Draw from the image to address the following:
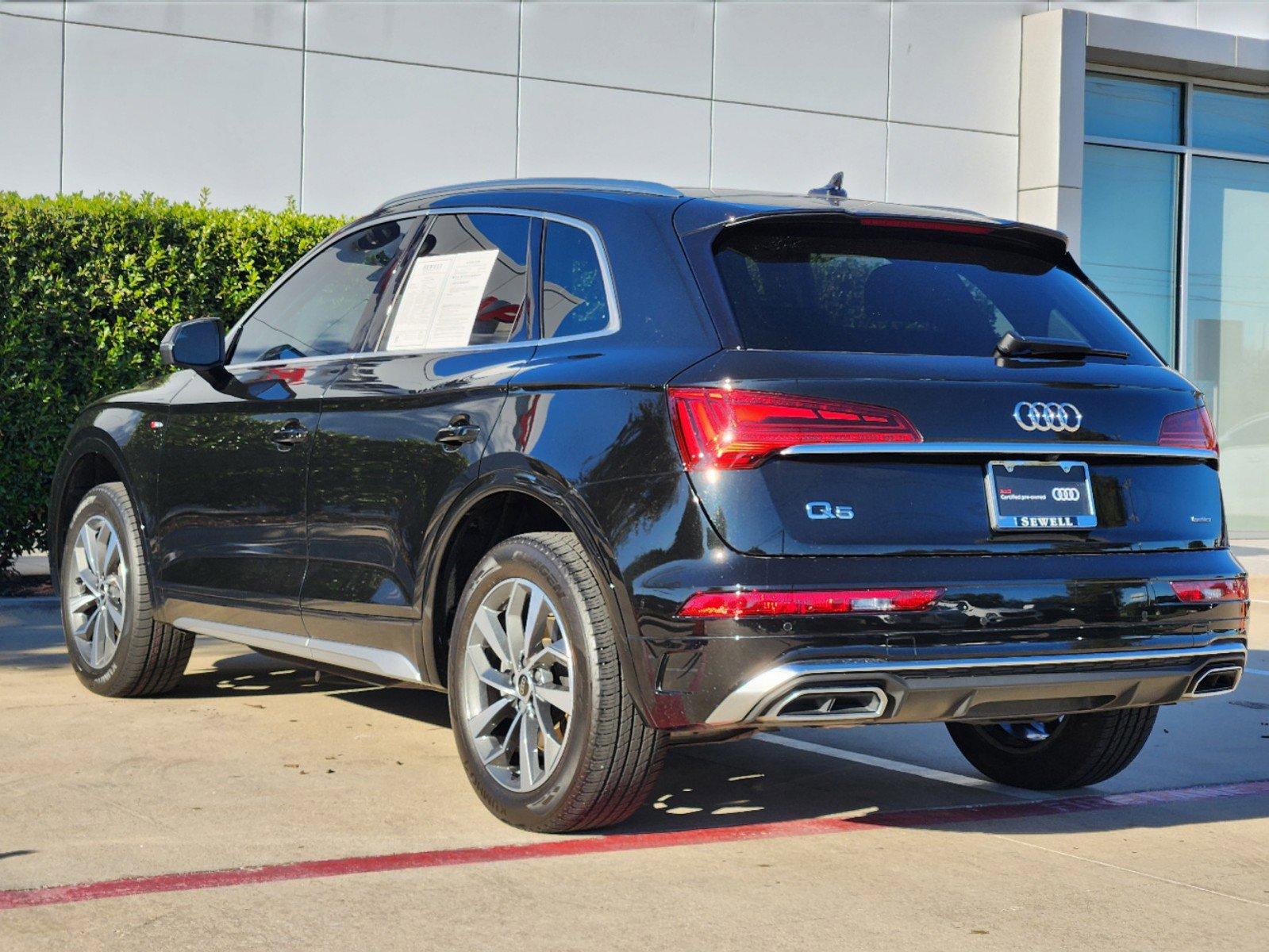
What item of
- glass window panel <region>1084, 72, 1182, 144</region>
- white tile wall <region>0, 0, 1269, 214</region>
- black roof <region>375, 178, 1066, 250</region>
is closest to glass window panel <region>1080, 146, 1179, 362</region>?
glass window panel <region>1084, 72, 1182, 144</region>

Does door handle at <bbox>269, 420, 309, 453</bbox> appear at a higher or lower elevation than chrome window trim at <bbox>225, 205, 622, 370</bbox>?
lower

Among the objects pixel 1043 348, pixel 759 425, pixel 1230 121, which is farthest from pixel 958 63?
pixel 759 425

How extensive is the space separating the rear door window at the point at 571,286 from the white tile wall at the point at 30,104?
24.4 ft

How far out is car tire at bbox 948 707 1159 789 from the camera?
17.6 feet

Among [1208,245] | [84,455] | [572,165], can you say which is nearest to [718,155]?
[572,165]

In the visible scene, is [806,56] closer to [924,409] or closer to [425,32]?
[425,32]

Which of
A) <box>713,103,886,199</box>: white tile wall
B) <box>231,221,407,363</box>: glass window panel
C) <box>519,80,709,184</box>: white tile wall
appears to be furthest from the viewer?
<box>713,103,886,199</box>: white tile wall

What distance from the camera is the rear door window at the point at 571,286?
A: 188 inches

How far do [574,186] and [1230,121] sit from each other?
13.3 metres

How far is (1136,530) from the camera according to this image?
15.0 ft

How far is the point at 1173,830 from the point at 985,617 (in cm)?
123

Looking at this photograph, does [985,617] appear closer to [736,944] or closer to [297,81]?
[736,944]

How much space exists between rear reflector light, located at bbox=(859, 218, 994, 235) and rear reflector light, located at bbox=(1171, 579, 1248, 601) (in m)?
1.10

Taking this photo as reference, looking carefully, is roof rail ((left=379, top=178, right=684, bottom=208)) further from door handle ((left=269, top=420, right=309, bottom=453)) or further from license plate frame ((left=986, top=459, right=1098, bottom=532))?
license plate frame ((left=986, top=459, right=1098, bottom=532))
